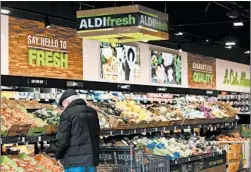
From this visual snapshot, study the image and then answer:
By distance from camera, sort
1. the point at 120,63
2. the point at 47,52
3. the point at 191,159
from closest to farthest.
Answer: the point at 191,159
the point at 47,52
the point at 120,63

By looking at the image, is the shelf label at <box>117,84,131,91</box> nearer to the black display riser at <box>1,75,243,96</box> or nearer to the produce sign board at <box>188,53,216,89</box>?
the black display riser at <box>1,75,243,96</box>

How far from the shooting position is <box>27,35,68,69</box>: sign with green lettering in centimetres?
921

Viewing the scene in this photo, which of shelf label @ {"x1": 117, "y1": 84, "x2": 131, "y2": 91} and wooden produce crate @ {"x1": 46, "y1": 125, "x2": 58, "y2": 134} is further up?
shelf label @ {"x1": 117, "y1": 84, "x2": 131, "y2": 91}

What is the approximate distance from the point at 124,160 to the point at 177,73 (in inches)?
313

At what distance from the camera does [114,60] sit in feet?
37.1

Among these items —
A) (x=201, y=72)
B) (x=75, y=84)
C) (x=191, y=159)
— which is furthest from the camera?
(x=201, y=72)

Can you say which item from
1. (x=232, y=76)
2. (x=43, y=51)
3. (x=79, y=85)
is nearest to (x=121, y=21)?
(x=43, y=51)

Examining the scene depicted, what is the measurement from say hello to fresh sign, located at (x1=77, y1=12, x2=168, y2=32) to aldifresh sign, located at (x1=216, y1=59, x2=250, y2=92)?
9.61m

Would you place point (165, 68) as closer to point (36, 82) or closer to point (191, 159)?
point (36, 82)

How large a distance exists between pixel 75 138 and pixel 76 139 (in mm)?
14

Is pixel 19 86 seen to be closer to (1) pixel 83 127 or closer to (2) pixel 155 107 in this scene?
(2) pixel 155 107

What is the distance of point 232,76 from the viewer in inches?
712

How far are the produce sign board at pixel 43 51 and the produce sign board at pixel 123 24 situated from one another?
67.4 inches

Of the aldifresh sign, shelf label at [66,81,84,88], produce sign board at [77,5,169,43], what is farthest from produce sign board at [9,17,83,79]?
the aldifresh sign
